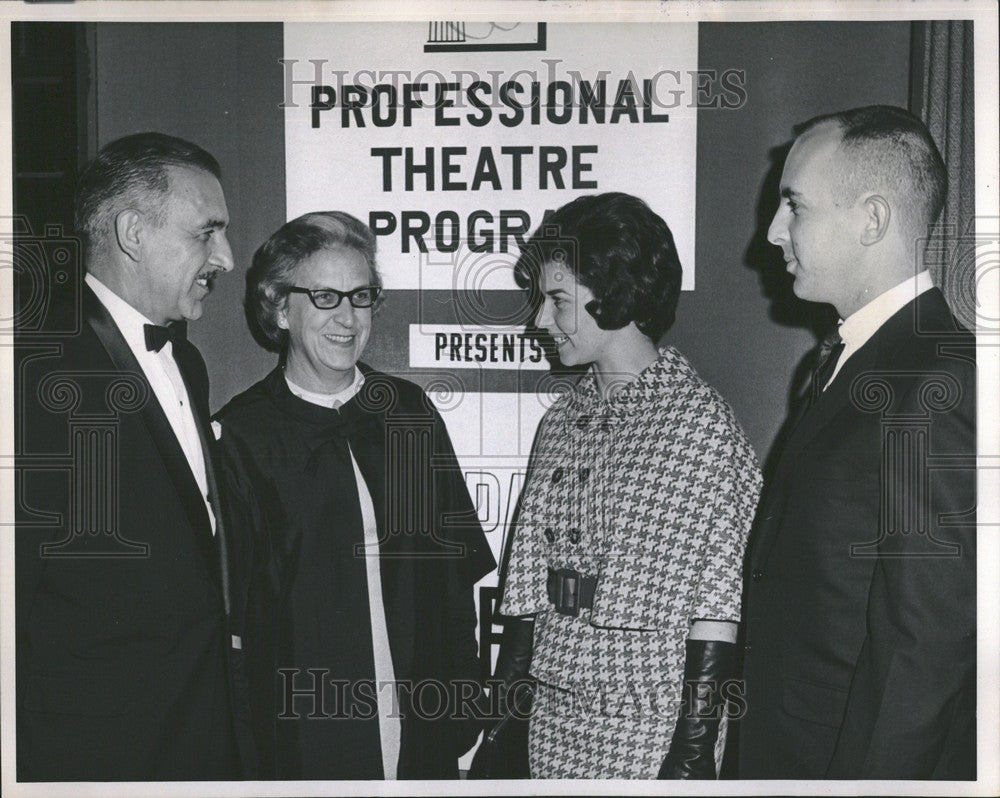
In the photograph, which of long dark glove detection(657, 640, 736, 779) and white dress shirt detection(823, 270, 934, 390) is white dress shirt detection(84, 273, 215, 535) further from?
white dress shirt detection(823, 270, 934, 390)

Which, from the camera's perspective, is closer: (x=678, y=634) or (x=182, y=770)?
(x=678, y=634)

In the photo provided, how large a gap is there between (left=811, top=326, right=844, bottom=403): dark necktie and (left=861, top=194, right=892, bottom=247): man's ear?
19 cm

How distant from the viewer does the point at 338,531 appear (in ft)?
6.34

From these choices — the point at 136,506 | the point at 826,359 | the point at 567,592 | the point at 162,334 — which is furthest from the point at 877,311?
the point at 136,506

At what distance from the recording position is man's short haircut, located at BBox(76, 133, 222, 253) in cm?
192

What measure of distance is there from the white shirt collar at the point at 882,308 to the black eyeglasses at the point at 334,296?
0.97 metres

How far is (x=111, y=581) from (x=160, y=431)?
322 millimetres

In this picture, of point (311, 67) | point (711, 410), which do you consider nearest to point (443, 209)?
point (311, 67)

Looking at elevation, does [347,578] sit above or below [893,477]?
below

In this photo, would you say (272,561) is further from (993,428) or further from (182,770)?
(993,428)

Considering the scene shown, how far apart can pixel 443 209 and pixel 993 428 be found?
1.22 metres

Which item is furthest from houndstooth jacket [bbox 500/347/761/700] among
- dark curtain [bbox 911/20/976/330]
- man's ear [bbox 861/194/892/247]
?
dark curtain [bbox 911/20/976/330]

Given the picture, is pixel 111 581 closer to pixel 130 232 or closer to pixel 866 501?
pixel 130 232

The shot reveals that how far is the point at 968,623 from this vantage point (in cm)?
192
